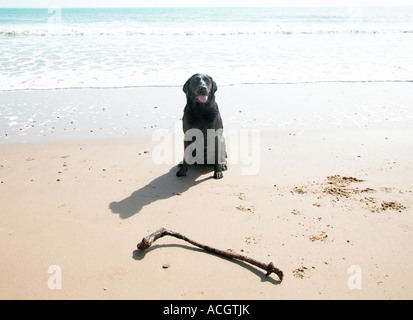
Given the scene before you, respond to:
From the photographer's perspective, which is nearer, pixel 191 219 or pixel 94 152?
pixel 191 219

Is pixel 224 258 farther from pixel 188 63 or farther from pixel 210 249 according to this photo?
pixel 188 63

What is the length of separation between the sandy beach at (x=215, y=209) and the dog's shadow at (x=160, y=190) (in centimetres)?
2

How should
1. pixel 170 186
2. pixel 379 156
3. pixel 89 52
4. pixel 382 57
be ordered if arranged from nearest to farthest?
pixel 170 186
pixel 379 156
pixel 382 57
pixel 89 52

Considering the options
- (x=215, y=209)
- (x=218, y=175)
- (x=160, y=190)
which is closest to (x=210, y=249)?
(x=215, y=209)

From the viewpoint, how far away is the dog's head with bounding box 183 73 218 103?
4.20 metres

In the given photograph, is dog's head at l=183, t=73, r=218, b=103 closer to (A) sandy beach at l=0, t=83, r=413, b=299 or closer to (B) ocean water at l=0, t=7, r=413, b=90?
(A) sandy beach at l=0, t=83, r=413, b=299

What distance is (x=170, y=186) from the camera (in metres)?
4.32

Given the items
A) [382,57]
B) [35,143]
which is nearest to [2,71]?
[35,143]

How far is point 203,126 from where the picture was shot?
447 cm

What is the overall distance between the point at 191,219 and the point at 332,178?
1947 mm
